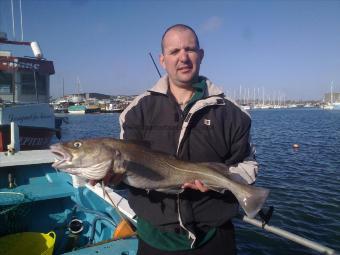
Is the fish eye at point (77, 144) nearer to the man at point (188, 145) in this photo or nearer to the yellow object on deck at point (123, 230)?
the man at point (188, 145)

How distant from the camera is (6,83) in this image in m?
18.7

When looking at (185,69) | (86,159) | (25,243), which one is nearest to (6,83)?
(25,243)

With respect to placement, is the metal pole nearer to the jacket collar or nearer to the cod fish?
the cod fish

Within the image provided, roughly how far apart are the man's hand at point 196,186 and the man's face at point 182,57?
1.03 meters

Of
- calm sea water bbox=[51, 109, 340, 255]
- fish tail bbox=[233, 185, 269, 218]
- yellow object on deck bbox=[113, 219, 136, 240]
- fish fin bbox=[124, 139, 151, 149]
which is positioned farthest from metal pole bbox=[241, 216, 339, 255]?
calm sea water bbox=[51, 109, 340, 255]

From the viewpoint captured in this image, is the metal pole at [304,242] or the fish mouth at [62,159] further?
the metal pole at [304,242]

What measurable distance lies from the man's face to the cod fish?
83 centimetres

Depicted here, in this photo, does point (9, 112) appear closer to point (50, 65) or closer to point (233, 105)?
point (50, 65)

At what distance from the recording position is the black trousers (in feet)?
10.6

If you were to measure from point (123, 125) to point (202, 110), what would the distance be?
2.75 feet

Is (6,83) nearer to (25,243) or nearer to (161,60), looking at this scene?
(25,243)

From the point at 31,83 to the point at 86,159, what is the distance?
60.8 feet

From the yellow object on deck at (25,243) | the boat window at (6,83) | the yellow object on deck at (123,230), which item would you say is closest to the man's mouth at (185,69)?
the yellow object on deck at (123,230)

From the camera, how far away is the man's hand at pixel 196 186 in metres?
3.22
